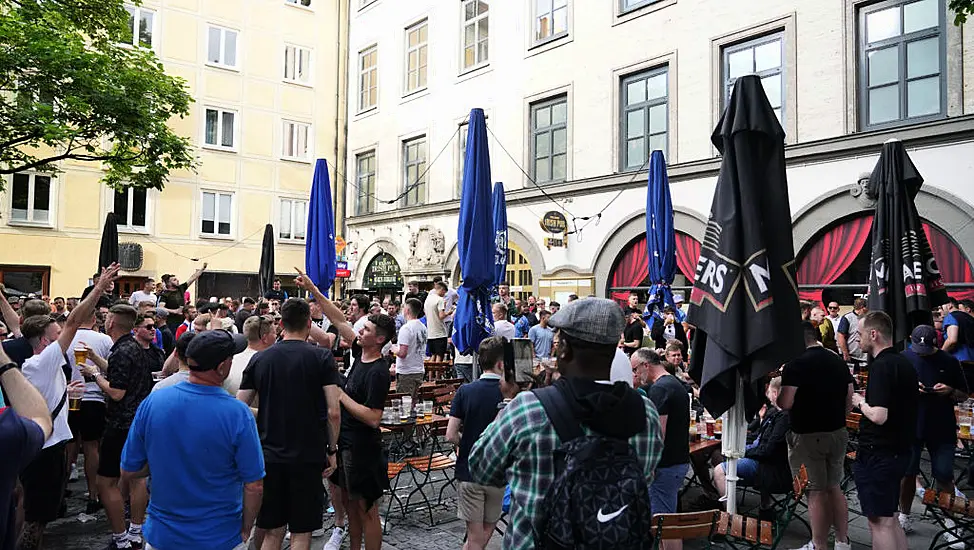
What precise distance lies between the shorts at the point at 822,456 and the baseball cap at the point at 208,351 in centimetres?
424

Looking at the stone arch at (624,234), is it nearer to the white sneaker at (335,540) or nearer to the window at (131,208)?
the white sneaker at (335,540)

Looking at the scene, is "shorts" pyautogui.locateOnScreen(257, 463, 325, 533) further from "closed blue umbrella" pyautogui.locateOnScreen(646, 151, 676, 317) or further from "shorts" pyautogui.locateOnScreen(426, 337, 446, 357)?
"closed blue umbrella" pyautogui.locateOnScreen(646, 151, 676, 317)

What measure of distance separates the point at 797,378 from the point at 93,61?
47.9 ft

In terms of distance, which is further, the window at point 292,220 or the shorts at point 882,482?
the window at point 292,220

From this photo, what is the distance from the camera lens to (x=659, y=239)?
1362 cm

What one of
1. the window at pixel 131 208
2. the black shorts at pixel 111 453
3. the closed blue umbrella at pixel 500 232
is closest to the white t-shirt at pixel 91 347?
the black shorts at pixel 111 453

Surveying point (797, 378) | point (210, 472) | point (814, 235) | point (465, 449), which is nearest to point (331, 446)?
point (465, 449)

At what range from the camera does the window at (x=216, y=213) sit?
26.8m

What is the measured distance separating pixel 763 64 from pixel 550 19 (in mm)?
6889

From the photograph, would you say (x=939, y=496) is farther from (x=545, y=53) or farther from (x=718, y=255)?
(x=545, y=53)

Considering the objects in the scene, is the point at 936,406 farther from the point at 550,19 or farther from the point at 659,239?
the point at 550,19

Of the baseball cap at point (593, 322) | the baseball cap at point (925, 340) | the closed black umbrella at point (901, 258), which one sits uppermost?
the closed black umbrella at point (901, 258)

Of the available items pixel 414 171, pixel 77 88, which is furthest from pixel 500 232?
pixel 414 171

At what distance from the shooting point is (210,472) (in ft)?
12.0
